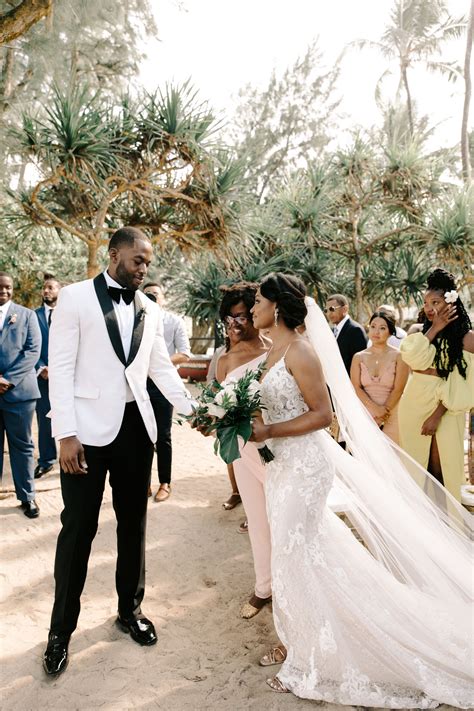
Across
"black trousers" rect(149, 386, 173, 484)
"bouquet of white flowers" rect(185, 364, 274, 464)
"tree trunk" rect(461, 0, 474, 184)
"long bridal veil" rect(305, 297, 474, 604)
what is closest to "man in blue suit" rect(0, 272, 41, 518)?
"black trousers" rect(149, 386, 173, 484)

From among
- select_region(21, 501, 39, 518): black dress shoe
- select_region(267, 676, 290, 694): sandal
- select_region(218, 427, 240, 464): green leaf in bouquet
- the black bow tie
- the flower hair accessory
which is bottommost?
select_region(267, 676, 290, 694): sandal

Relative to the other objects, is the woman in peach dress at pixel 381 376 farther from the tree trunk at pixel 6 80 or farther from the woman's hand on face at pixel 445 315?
the tree trunk at pixel 6 80

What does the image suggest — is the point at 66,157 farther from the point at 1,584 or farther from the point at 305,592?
the point at 305,592

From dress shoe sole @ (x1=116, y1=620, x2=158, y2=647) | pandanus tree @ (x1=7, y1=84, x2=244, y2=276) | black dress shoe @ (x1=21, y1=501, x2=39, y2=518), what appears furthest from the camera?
pandanus tree @ (x1=7, y1=84, x2=244, y2=276)

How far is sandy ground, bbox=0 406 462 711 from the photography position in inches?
104

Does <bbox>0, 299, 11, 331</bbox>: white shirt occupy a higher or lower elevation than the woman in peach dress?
higher

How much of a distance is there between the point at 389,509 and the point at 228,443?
1.01m

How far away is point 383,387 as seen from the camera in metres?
5.22

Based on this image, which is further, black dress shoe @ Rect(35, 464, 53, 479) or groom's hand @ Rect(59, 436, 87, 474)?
black dress shoe @ Rect(35, 464, 53, 479)

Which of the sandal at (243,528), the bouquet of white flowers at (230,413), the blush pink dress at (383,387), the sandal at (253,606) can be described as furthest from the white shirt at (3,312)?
the blush pink dress at (383,387)

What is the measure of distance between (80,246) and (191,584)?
16.4 meters

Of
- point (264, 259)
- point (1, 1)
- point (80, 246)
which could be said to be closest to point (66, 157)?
point (1, 1)

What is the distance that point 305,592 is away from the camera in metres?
2.68

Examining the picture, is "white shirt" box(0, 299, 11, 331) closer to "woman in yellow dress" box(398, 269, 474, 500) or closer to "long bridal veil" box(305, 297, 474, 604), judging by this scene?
"long bridal veil" box(305, 297, 474, 604)
